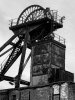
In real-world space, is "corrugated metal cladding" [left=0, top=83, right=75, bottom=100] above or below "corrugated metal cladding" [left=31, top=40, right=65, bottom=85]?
below

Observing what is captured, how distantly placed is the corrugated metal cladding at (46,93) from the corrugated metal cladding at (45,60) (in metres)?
2.22

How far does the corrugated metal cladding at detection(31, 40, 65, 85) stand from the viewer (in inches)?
1274

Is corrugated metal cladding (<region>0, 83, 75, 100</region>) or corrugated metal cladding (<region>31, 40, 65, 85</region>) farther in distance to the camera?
corrugated metal cladding (<region>31, 40, 65, 85</region>)

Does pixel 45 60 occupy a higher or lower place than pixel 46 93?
higher

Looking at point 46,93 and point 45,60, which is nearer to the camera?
point 46,93

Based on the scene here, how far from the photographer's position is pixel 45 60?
32.9 metres

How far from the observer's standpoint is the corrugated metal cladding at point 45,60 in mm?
32362

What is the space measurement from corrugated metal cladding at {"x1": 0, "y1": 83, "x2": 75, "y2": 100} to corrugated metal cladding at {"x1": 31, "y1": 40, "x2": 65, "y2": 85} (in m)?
2.22

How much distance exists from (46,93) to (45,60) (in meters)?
4.94

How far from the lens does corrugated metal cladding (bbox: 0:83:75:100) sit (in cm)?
2744

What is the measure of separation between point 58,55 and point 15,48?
5.16 metres

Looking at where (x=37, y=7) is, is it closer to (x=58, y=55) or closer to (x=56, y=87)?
(x=58, y=55)

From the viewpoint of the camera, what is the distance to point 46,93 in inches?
1131

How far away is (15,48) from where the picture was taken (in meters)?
36.6
